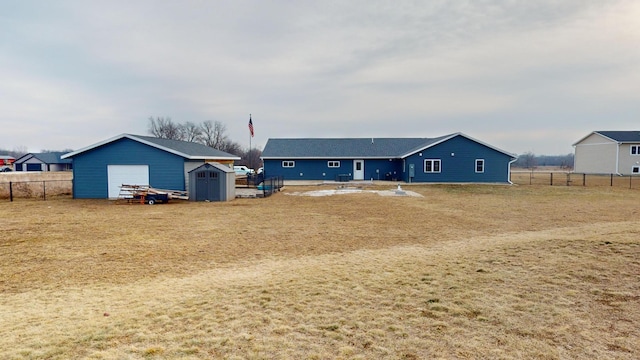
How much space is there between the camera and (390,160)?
108 feet

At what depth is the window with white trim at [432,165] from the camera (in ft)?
95.7

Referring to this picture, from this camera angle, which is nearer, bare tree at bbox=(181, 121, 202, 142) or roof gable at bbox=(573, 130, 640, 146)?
roof gable at bbox=(573, 130, 640, 146)

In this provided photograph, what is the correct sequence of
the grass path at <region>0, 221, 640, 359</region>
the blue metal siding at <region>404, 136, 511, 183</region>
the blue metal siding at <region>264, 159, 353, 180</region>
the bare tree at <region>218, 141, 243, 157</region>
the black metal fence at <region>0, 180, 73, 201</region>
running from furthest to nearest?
the bare tree at <region>218, 141, 243, 157</region> < the blue metal siding at <region>264, 159, 353, 180</region> < the blue metal siding at <region>404, 136, 511, 183</region> < the black metal fence at <region>0, 180, 73, 201</region> < the grass path at <region>0, 221, 640, 359</region>

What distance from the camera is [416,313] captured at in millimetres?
4410

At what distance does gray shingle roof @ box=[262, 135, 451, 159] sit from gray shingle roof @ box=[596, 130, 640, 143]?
78.2ft

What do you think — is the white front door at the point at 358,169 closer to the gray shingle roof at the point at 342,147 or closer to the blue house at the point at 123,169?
the gray shingle roof at the point at 342,147

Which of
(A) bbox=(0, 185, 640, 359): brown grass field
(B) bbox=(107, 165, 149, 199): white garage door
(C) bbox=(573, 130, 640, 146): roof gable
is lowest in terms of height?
(A) bbox=(0, 185, 640, 359): brown grass field

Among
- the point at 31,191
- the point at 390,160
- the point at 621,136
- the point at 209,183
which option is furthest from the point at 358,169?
the point at 621,136

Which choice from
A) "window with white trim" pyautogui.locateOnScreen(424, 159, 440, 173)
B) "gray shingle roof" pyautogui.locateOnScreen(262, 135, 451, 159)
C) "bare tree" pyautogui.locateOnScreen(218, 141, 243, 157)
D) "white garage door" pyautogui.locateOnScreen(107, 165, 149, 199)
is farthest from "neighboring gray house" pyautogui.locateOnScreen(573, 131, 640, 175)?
"bare tree" pyautogui.locateOnScreen(218, 141, 243, 157)

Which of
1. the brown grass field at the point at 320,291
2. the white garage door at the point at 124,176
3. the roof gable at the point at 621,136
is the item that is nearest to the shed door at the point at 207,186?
the white garage door at the point at 124,176

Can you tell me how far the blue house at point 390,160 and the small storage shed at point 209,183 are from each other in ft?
47.0

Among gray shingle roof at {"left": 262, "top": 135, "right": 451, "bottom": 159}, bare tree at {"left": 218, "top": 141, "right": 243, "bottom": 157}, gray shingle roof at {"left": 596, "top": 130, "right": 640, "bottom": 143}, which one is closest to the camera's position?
gray shingle roof at {"left": 262, "top": 135, "right": 451, "bottom": 159}

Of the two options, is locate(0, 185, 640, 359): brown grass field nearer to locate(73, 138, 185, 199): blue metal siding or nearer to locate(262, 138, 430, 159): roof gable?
locate(73, 138, 185, 199): blue metal siding

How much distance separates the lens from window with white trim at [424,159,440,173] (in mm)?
29172
